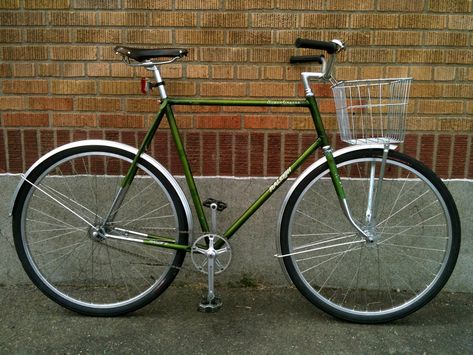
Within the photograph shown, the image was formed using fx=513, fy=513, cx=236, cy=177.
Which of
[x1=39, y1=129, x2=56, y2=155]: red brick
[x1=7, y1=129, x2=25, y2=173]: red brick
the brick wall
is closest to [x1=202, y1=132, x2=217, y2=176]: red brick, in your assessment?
the brick wall

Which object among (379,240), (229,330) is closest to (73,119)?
(229,330)

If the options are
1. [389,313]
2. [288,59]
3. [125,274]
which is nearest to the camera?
[389,313]

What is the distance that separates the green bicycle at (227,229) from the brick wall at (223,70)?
0.70 ft

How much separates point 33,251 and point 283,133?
1.83 m

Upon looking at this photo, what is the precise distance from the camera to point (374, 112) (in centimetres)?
321

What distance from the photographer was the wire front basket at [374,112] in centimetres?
269

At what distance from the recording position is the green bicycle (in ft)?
9.46

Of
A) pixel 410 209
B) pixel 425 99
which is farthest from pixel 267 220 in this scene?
pixel 425 99

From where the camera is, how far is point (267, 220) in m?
3.39

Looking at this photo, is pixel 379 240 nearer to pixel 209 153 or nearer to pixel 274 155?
pixel 274 155

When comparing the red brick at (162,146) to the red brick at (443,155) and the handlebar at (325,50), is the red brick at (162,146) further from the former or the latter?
the red brick at (443,155)

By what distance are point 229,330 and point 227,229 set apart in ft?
2.19

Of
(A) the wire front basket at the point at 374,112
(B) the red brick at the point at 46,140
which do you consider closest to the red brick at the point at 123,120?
(B) the red brick at the point at 46,140

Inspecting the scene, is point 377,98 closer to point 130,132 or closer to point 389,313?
point 389,313
